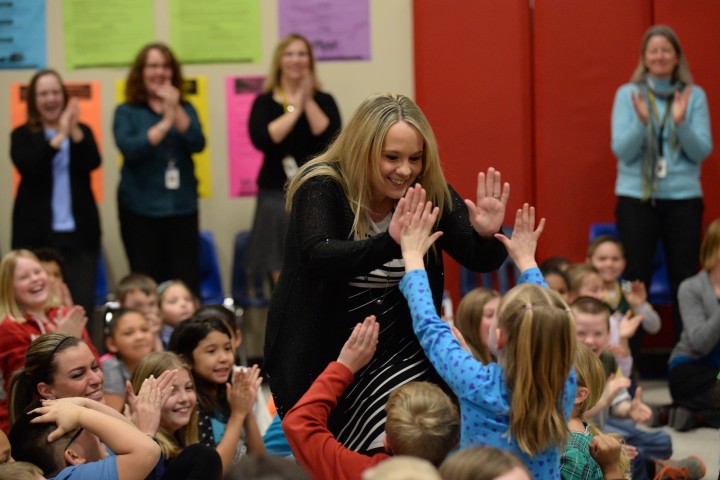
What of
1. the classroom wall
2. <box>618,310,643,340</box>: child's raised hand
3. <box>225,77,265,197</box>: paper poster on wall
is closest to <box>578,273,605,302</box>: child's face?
<box>618,310,643,340</box>: child's raised hand

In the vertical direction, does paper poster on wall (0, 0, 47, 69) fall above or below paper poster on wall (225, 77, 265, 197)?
Result: above

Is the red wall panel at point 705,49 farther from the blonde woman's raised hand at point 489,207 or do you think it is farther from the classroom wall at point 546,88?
the blonde woman's raised hand at point 489,207

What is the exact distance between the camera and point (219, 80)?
7.13 m

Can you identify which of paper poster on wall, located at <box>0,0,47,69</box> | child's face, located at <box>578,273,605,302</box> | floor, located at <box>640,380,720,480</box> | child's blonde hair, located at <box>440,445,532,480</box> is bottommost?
floor, located at <box>640,380,720,480</box>

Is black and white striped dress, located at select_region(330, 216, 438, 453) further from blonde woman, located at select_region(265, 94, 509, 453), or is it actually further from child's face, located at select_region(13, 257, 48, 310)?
child's face, located at select_region(13, 257, 48, 310)

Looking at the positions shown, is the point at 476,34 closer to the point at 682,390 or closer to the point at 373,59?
the point at 373,59

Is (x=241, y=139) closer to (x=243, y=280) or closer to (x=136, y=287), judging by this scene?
(x=243, y=280)

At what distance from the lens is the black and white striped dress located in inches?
Answer: 118

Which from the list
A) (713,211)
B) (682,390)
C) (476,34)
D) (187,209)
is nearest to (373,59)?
(476,34)

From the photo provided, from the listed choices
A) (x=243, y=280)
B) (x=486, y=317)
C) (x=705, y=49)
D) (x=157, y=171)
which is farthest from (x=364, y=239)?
(x=705, y=49)

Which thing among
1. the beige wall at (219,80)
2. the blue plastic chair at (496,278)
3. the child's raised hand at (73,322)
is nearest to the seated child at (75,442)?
the child's raised hand at (73,322)

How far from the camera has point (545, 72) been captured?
6930 mm

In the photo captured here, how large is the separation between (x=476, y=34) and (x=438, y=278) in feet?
13.7

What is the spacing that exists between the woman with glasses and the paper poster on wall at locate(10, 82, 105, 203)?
71 cm
